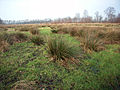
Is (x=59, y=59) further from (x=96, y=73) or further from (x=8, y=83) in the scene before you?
(x=8, y=83)

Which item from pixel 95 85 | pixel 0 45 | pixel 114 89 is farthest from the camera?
pixel 0 45

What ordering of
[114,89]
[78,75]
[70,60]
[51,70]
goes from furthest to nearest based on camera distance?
[70,60], [51,70], [78,75], [114,89]

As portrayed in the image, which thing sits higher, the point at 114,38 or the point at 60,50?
the point at 114,38

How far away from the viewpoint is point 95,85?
1452mm

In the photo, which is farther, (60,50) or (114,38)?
(114,38)

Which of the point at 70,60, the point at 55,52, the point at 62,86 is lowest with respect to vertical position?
the point at 62,86

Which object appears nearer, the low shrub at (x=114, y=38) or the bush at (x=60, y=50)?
the bush at (x=60, y=50)

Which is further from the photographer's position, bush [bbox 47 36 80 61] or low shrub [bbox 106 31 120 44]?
low shrub [bbox 106 31 120 44]

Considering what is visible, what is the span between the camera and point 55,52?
245 centimetres

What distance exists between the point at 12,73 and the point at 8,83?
0.37 metres

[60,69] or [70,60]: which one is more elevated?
[70,60]

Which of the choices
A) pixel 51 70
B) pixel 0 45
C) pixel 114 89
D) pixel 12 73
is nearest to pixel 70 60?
pixel 51 70

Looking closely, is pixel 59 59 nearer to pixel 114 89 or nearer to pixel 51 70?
pixel 51 70

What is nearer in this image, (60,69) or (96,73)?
(96,73)
